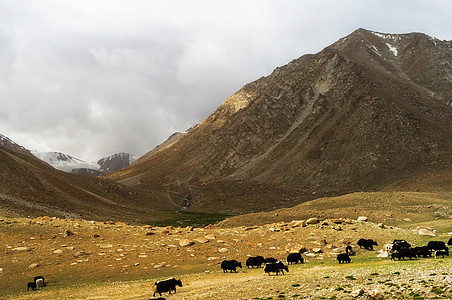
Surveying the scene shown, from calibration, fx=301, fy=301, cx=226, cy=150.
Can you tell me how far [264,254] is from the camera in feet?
99.3

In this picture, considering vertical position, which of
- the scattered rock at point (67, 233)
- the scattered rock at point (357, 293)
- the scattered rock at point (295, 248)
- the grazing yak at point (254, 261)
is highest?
the scattered rock at point (67, 233)

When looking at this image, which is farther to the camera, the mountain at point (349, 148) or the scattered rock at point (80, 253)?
the mountain at point (349, 148)

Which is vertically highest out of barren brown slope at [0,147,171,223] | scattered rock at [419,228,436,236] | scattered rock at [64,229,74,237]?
barren brown slope at [0,147,171,223]

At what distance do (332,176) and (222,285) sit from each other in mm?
129024

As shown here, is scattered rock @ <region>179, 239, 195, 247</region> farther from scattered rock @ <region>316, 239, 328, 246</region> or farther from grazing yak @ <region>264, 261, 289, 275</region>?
scattered rock @ <region>316, 239, 328, 246</region>

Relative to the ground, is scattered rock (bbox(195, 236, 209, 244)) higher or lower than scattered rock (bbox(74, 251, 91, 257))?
lower

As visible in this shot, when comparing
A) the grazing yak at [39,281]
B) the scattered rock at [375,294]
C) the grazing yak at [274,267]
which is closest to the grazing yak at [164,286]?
the grazing yak at [274,267]

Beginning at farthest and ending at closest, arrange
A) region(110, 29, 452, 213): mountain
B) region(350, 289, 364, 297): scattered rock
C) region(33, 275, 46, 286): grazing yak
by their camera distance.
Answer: region(110, 29, 452, 213): mountain, region(33, 275, 46, 286): grazing yak, region(350, 289, 364, 297): scattered rock

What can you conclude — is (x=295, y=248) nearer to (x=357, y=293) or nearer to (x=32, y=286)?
(x=357, y=293)

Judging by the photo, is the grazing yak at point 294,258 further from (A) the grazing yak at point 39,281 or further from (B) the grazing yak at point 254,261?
(A) the grazing yak at point 39,281

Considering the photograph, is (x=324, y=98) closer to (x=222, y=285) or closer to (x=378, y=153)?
(x=378, y=153)

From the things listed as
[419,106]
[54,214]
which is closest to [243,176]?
[419,106]

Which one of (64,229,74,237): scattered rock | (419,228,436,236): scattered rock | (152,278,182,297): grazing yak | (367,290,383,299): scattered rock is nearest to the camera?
(367,290,383,299): scattered rock

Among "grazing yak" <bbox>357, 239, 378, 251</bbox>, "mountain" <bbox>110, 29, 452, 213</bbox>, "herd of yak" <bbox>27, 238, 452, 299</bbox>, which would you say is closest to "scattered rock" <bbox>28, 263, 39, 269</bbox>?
"herd of yak" <bbox>27, 238, 452, 299</bbox>
